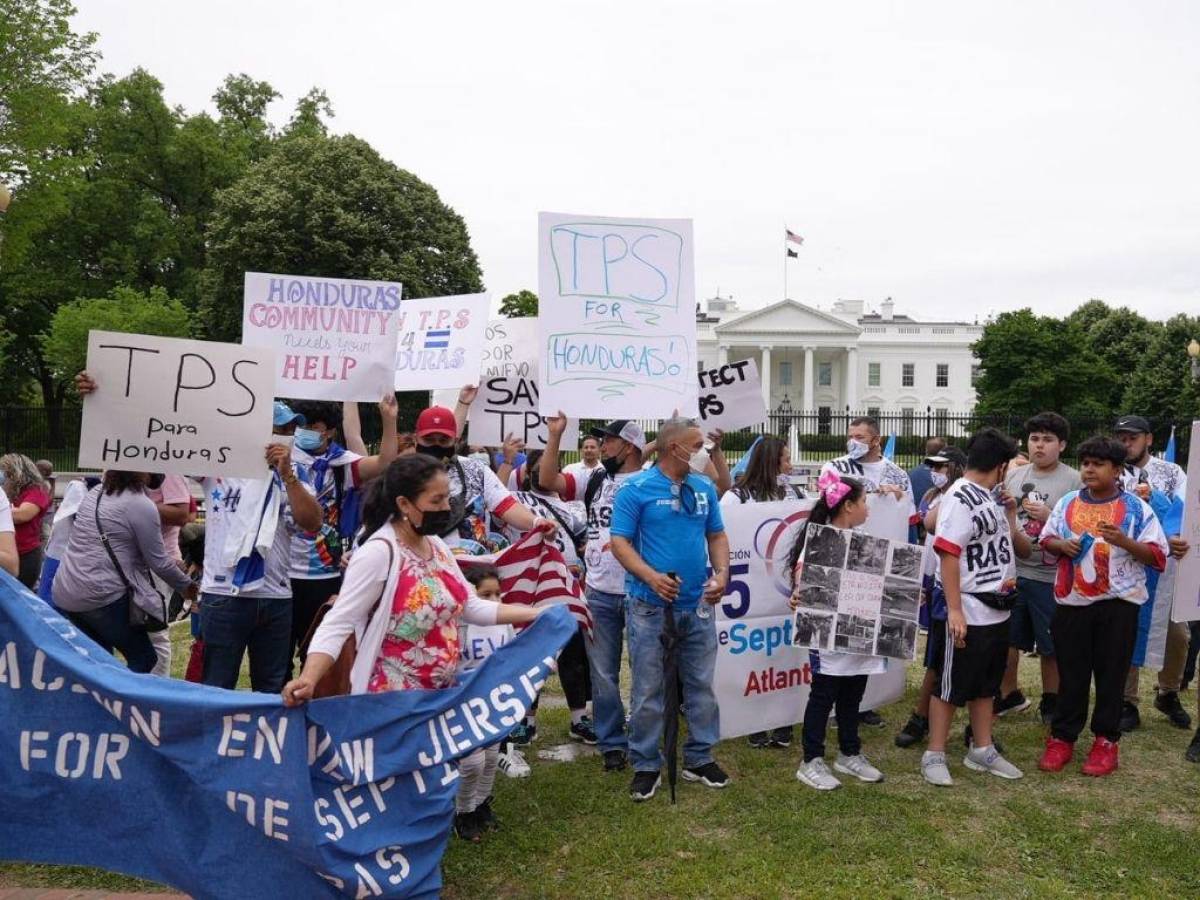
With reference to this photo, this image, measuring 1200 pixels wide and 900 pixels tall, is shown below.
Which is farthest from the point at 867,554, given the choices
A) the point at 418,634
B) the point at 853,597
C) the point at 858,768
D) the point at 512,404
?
the point at 512,404

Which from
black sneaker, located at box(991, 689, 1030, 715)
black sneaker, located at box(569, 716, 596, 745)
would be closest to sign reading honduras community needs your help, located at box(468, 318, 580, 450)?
black sneaker, located at box(569, 716, 596, 745)

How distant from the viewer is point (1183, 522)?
18.4 ft

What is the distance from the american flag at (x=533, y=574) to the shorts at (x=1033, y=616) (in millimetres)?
2959

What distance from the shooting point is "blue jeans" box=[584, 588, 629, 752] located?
5.77m

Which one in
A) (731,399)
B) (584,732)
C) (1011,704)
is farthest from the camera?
(1011,704)

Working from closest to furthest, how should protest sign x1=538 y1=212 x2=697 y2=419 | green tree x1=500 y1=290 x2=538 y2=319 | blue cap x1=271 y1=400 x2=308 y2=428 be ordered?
blue cap x1=271 y1=400 x2=308 y2=428 < protest sign x1=538 y1=212 x2=697 y2=419 < green tree x1=500 y1=290 x2=538 y2=319

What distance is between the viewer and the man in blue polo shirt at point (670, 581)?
514 centimetres

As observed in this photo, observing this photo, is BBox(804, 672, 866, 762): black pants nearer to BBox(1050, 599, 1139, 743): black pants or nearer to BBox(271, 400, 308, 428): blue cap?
BBox(1050, 599, 1139, 743): black pants

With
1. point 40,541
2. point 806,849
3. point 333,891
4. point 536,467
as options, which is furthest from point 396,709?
point 40,541

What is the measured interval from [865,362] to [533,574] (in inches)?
3620

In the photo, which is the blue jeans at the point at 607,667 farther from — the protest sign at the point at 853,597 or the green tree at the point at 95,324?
the green tree at the point at 95,324

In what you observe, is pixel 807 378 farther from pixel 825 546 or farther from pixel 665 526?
pixel 665 526

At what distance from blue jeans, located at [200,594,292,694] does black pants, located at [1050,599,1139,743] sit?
425 centimetres

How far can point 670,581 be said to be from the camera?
506 cm
